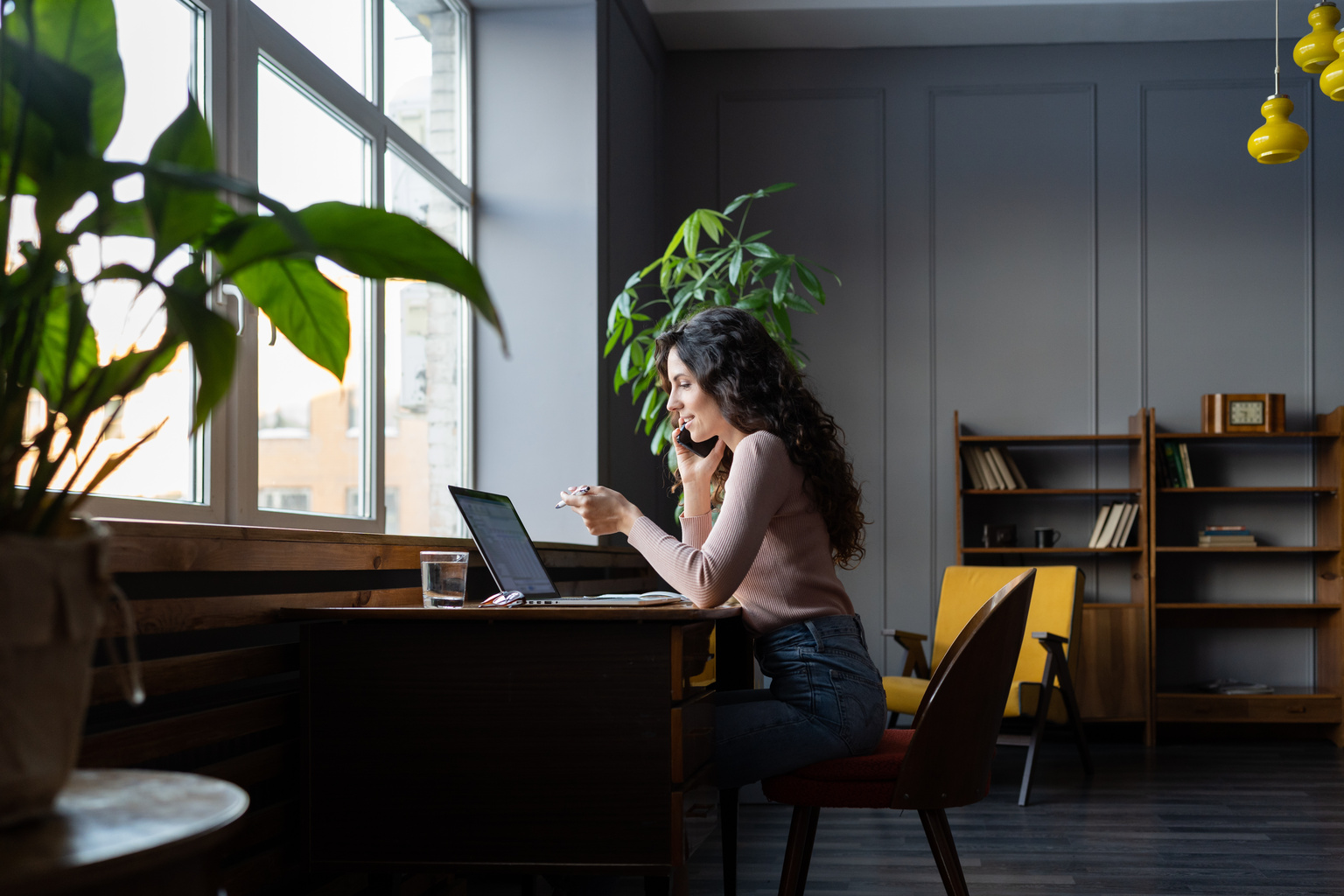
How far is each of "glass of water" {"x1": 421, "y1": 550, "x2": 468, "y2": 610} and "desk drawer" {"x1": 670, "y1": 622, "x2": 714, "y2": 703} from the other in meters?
0.44

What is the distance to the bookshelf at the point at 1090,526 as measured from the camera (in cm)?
512

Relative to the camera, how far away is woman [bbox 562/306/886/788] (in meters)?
1.87

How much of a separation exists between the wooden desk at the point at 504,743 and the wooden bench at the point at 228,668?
8 centimetres

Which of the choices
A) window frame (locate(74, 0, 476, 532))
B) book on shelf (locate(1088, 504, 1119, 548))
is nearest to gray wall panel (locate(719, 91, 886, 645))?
book on shelf (locate(1088, 504, 1119, 548))

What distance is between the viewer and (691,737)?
1660 millimetres

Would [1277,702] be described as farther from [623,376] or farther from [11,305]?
[11,305]

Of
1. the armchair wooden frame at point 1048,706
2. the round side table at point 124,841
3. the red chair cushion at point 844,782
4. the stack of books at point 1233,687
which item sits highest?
the round side table at point 124,841

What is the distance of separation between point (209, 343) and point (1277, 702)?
542 cm

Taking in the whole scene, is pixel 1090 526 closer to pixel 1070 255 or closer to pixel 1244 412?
pixel 1244 412

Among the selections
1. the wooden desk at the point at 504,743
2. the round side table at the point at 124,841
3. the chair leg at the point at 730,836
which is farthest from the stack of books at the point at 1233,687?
the round side table at the point at 124,841

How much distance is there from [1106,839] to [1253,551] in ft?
8.22

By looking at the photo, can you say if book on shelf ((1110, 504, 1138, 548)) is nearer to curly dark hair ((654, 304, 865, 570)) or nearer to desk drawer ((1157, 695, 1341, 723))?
desk drawer ((1157, 695, 1341, 723))

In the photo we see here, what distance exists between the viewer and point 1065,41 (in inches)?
223

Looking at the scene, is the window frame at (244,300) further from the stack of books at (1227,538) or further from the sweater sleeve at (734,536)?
the stack of books at (1227,538)
